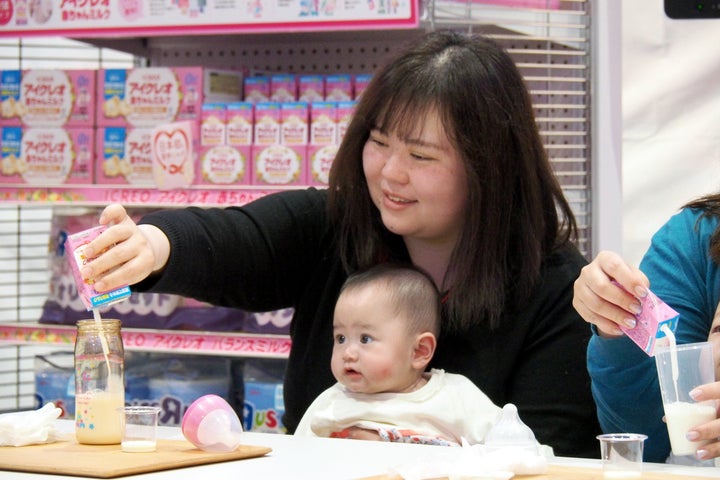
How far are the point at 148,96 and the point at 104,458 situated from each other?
2198 mm

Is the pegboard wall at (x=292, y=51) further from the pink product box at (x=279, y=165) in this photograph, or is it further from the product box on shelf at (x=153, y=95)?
the pink product box at (x=279, y=165)

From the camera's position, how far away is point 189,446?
2.00 m

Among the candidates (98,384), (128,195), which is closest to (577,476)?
(98,384)

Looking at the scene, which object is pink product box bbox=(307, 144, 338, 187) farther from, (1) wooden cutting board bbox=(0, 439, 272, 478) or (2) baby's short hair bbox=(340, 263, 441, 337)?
(1) wooden cutting board bbox=(0, 439, 272, 478)

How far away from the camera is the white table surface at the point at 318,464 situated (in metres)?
1.73

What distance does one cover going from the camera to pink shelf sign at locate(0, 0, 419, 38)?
355 cm

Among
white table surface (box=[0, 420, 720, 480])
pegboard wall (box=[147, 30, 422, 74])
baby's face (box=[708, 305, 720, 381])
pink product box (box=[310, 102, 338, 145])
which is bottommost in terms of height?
white table surface (box=[0, 420, 720, 480])

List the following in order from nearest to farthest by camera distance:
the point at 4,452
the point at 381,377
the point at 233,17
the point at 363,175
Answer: the point at 4,452
the point at 381,377
the point at 363,175
the point at 233,17

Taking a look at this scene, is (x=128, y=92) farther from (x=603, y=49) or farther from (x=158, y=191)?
(x=603, y=49)

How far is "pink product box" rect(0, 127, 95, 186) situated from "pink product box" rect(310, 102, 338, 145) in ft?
2.71

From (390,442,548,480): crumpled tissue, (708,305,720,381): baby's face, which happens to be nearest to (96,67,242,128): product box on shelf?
→ (708,305,720,381): baby's face

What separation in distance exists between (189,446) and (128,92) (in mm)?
2142

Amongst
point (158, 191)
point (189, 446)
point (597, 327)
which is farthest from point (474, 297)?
point (158, 191)

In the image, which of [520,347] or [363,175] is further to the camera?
[363,175]
